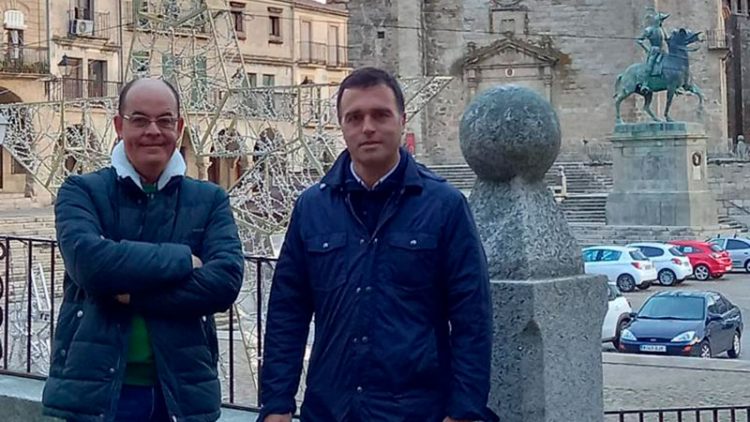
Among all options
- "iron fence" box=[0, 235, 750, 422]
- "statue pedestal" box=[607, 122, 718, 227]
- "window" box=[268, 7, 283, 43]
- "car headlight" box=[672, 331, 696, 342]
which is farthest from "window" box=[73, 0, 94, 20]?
"car headlight" box=[672, 331, 696, 342]

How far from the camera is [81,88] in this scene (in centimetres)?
4416

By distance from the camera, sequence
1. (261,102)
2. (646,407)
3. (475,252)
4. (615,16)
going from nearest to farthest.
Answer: (475,252), (646,407), (261,102), (615,16)

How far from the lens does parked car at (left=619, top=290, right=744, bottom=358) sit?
15.9 m

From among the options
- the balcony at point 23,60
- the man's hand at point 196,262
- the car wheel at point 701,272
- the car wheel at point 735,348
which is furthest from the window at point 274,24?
the man's hand at point 196,262

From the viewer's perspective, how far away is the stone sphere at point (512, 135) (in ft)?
14.3

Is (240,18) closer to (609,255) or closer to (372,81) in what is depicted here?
(609,255)

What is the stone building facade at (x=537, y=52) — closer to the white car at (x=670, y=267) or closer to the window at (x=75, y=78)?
the window at (x=75, y=78)

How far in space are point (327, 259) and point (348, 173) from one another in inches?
11.0

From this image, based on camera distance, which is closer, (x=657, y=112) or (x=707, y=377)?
(x=707, y=377)

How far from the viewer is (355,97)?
3.53 m

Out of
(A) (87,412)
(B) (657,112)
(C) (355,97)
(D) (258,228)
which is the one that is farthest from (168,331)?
(B) (657,112)

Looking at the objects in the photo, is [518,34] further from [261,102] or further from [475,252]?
[475,252]

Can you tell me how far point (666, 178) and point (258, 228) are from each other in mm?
23732

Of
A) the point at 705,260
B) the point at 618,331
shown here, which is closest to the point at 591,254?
the point at 705,260
